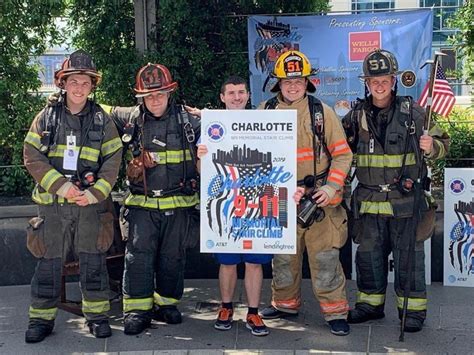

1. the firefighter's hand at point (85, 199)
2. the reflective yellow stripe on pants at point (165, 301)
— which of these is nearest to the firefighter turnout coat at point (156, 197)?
the reflective yellow stripe on pants at point (165, 301)

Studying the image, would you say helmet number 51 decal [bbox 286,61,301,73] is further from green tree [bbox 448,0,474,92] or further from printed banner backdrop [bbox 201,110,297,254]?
green tree [bbox 448,0,474,92]

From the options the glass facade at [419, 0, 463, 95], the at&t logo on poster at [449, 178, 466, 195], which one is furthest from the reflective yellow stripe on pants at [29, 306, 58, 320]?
the glass facade at [419, 0, 463, 95]

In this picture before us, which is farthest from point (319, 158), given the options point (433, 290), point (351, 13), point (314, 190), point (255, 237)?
point (351, 13)

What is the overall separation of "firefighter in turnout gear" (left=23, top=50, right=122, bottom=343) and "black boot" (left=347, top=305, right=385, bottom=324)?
1.90m

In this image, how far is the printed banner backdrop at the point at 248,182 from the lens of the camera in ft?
16.8

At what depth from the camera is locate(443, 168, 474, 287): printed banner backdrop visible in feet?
21.0

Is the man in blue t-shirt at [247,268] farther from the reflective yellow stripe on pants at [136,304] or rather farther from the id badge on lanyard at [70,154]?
the id badge on lanyard at [70,154]

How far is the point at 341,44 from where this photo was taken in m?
7.10

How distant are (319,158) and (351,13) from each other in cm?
252

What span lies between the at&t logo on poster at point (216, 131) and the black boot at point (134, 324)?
1516mm

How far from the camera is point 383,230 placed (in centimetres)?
546

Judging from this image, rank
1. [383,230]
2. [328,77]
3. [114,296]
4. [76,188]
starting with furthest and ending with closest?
1. [328,77]
2. [114,296]
3. [383,230]
4. [76,188]

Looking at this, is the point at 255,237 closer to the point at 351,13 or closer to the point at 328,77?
the point at 328,77

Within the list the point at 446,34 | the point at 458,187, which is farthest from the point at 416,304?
the point at 446,34
